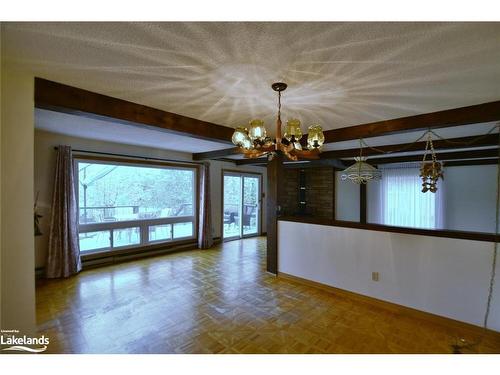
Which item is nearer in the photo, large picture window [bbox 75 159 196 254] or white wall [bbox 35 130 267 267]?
white wall [bbox 35 130 267 267]

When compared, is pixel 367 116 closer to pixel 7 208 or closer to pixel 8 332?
pixel 7 208

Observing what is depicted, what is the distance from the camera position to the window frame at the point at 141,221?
3.95 m

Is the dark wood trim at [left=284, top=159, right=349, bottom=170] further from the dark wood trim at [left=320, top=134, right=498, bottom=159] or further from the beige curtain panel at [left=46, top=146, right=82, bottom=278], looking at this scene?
the beige curtain panel at [left=46, top=146, right=82, bottom=278]

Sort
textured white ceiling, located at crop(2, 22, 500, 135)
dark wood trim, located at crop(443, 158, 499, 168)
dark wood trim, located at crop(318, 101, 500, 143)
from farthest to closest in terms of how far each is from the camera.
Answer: dark wood trim, located at crop(443, 158, 499, 168) < dark wood trim, located at crop(318, 101, 500, 143) < textured white ceiling, located at crop(2, 22, 500, 135)

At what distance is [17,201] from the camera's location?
1.67 m

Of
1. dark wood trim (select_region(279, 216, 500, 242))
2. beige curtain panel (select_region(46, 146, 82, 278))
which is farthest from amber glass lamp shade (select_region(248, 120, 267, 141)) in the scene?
beige curtain panel (select_region(46, 146, 82, 278))

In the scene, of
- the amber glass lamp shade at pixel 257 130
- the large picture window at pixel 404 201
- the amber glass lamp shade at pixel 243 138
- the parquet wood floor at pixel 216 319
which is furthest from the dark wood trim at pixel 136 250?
the large picture window at pixel 404 201

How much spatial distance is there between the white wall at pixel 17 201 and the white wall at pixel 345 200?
20.5 feet

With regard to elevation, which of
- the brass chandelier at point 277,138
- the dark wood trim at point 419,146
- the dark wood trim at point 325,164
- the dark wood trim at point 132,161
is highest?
the dark wood trim at point 419,146

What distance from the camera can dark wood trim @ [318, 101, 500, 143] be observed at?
216 centimetres

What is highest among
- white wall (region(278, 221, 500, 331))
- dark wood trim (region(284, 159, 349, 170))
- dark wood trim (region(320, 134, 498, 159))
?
dark wood trim (region(320, 134, 498, 159))

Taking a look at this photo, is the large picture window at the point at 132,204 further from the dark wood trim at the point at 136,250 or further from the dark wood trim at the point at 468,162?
the dark wood trim at the point at 468,162

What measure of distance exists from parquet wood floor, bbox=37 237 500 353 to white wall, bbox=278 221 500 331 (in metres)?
0.19
